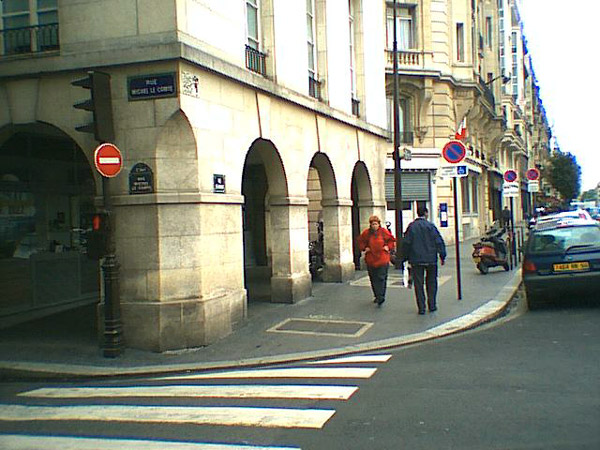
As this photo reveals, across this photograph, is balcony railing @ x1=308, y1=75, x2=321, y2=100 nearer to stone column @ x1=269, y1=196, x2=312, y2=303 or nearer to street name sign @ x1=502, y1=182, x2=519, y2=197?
stone column @ x1=269, y1=196, x2=312, y2=303

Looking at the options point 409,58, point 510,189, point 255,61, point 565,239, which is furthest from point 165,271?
point 409,58

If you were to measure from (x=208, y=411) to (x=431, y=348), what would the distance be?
391cm

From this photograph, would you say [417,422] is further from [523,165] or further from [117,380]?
[523,165]

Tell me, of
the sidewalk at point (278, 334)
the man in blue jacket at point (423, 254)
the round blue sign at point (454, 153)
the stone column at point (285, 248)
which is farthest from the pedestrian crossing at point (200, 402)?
the round blue sign at point (454, 153)

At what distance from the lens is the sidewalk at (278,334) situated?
30.2 ft

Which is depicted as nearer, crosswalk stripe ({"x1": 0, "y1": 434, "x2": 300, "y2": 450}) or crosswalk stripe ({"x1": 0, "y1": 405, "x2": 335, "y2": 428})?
crosswalk stripe ({"x1": 0, "y1": 434, "x2": 300, "y2": 450})

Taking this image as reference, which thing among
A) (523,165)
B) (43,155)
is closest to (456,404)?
(43,155)

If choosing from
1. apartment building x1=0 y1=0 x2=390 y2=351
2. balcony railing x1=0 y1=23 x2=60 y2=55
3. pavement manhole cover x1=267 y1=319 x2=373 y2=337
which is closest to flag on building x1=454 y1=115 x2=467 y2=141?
apartment building x1=0 y1=0 x2=390 y2=351

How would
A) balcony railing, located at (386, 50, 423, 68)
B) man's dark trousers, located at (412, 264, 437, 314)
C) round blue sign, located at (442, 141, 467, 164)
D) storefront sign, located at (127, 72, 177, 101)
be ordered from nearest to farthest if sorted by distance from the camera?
storefront sign, located at (127, 72, 177, 101) → man's dark trousers, located at (412, 264, 437, 314) → round blue sign, located at (442, 141, 467, 164) → balcony railing, located at (386, 50, 423, 68)

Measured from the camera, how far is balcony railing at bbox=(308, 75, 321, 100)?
621 inches

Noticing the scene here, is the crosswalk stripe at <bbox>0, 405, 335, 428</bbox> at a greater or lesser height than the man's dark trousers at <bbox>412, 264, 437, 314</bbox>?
lesser

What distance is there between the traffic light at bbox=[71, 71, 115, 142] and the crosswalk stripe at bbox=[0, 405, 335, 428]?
13.3ft

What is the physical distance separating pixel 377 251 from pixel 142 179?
504 centimetres

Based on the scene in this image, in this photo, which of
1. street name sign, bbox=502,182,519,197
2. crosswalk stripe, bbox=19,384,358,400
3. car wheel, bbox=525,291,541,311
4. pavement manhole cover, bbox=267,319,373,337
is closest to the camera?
crosswalk stripe, bbox=19,384,358,400
